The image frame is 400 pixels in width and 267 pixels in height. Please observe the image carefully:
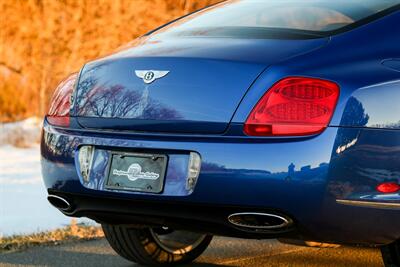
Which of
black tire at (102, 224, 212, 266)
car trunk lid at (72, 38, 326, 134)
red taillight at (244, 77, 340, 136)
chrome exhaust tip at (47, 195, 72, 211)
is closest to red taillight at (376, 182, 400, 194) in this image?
red taillight at (244, 77, 340, 136)

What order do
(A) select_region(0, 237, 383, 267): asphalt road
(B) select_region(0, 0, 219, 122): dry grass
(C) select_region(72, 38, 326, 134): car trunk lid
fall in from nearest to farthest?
(C) select_region(72, 38, 326, 134): car trunk lid, (A) select_region(0, 237, 383, 267): asphalt road, (B) select_region(0, 0, 219, 122): dry grass

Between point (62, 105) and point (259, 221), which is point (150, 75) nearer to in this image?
point (62, 105)

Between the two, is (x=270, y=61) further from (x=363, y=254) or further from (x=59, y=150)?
(x=363, y=254)

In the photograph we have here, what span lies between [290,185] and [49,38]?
9.54 metres

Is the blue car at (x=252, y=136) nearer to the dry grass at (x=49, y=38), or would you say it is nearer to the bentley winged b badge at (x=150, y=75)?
the bentley winged b badge at (x=150, y=75)

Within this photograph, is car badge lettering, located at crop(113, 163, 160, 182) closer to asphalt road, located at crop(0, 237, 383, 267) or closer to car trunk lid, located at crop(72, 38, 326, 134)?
car trunk lid, located at crop(72, 38, 326, 134)

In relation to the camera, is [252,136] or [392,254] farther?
[392,254]

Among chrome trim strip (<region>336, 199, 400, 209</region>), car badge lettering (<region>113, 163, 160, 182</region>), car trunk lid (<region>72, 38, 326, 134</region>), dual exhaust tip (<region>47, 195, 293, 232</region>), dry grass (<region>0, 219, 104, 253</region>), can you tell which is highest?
car trunk lid (<region>72, 38, 326, 134</region>)

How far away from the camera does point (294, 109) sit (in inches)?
141

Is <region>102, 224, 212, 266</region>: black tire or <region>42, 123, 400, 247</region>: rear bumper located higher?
<region>42, 123, 400, 247</region>: rear bumper

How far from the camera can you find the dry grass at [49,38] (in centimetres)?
1255

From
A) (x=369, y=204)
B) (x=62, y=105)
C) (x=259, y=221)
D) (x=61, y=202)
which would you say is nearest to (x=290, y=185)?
(x=259, y=221)

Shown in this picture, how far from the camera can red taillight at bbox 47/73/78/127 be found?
4.15 meters

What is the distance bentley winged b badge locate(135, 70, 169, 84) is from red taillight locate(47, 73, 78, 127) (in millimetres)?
452
